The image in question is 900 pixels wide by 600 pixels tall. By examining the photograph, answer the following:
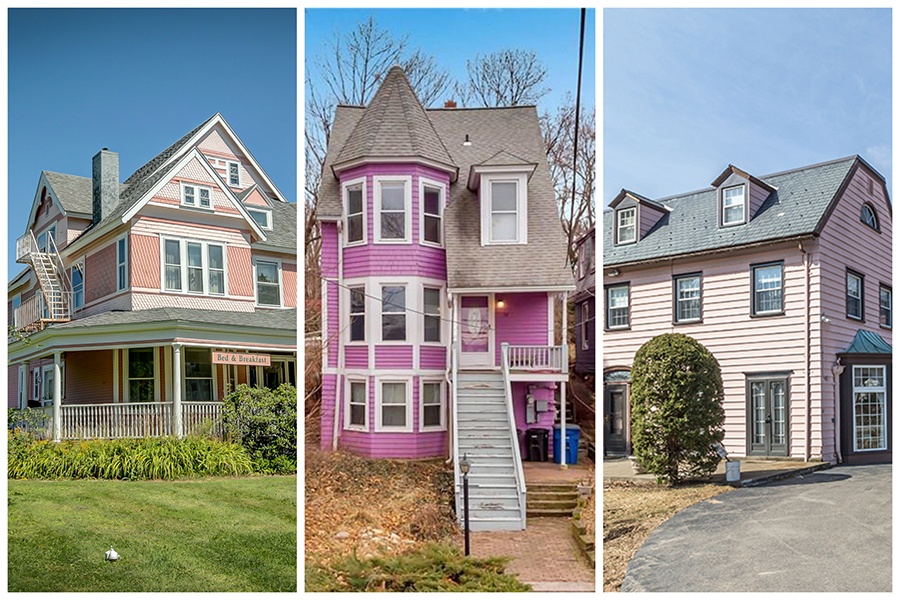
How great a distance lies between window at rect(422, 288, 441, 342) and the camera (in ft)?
22.0

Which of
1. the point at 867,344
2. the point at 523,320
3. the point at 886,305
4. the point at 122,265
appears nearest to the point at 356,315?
the point at 523,320

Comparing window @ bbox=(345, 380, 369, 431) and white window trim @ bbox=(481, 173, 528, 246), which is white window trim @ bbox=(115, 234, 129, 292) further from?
white window trim @ bbox=(481, 173, 528, 246)

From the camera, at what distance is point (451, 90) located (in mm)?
6848

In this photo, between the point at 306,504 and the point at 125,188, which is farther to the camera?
the point at 125,188

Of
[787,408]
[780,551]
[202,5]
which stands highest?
[202,5]

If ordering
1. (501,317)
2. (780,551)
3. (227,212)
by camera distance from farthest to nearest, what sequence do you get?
Result: (227,212), (501,317), (780,551)

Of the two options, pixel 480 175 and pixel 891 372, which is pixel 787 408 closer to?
pixel 891 372

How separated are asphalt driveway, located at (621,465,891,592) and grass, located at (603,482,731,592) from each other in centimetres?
6

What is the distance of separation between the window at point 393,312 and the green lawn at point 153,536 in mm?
1858

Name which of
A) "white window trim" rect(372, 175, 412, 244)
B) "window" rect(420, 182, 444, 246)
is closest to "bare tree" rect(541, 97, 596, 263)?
"window" rect(420, 182, 444, 246)

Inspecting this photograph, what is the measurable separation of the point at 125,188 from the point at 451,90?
373 cm

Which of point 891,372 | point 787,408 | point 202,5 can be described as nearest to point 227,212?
point 202,5

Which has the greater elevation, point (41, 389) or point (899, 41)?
point (899, 41)

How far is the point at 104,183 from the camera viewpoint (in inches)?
327
